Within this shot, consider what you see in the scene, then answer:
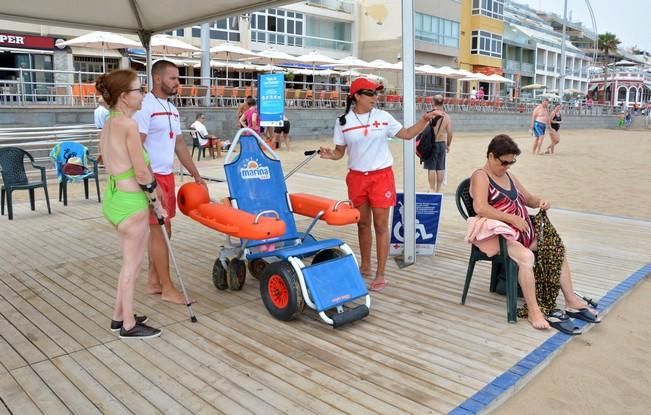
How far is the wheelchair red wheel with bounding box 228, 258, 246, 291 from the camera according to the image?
13.6 ft

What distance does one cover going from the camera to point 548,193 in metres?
9.86

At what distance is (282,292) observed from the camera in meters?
3.58

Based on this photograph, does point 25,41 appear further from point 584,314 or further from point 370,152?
point 584,314

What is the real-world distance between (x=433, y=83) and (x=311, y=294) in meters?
42.4

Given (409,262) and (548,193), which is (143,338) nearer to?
(409,262)

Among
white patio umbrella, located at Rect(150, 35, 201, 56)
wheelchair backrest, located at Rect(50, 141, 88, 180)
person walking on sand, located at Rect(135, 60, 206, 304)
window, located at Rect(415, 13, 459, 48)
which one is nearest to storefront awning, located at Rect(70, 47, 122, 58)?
white patio umbrella, located at Rect(150, 35, 201, 56)

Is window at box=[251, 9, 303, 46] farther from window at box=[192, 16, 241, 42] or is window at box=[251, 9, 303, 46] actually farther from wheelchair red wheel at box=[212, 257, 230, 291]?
wheelchair red wheel at box=[212, 257, 230, 291]

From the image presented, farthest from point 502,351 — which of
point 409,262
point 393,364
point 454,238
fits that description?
point 454,238

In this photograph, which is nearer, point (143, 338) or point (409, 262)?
point (143, 338)

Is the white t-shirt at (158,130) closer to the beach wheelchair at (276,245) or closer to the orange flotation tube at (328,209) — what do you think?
the beach wheelchair at (276,245)

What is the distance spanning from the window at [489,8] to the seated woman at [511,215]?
4726 centimetres

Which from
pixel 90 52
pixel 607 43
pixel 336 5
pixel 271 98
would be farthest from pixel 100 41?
pixel 607 43

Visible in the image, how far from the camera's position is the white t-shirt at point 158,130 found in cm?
367

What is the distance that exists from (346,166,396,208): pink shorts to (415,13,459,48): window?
1504 inches
